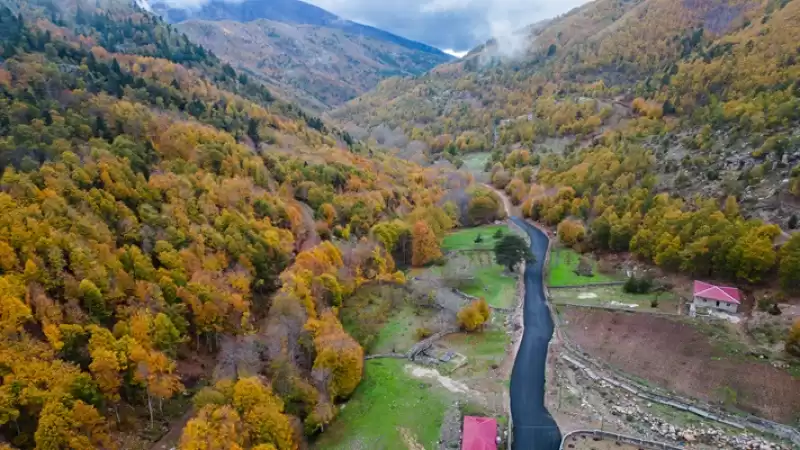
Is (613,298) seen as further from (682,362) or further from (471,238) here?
(471,238)

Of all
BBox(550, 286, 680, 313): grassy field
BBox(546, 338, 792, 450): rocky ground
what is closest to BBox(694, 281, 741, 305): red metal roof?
BBox(550, 286, 680, 313): grassy field

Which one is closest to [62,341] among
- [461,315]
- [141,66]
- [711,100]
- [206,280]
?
[206,280]

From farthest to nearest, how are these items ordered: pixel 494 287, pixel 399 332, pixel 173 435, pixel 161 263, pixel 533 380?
1. pixel 494 287
2. pixel 399 332
3. pixel 161 263
4. pixel 533 380
5. pixel 173 435

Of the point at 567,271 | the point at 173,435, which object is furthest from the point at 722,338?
the point at 173,435

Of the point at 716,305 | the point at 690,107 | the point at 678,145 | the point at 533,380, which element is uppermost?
the point at 690,107

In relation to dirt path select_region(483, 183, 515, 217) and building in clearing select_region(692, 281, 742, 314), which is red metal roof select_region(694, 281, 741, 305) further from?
dirt path select_region(483, 183, 515, 217)

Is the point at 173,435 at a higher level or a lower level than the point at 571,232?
lower

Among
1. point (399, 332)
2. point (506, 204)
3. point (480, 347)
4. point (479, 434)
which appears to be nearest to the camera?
point (479, 434)

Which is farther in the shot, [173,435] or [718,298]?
[718,298]
